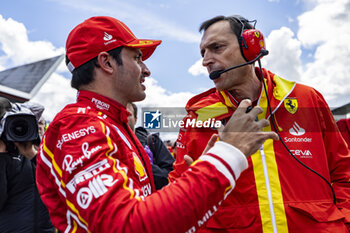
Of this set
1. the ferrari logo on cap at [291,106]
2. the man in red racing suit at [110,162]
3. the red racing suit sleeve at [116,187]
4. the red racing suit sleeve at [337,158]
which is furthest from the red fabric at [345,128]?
the red racing suit sleeve at [116,187]

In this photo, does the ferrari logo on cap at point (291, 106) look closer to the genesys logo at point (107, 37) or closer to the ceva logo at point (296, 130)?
the ceva logo at point (296, 130)

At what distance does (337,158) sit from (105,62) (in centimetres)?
153

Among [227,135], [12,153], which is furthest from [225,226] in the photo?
[12,153]

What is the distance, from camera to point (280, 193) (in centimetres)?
169

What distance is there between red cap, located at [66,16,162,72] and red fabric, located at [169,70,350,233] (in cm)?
74

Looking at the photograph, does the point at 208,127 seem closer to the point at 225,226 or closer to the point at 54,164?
the point at 225,226

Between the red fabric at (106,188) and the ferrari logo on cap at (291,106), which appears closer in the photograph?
the red fabric at (106,188)

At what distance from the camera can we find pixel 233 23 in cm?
218

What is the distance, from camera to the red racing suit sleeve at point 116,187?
3.04 feet

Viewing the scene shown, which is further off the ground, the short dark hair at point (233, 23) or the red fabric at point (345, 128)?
the short dark hair at point (233, 23)

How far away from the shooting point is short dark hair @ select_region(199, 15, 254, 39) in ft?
7.09

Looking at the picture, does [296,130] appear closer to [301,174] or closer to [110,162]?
[301,174]

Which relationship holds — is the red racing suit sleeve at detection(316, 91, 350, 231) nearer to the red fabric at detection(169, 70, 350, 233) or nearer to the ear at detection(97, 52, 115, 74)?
the red fabric at detection(169, 70, 350, 233)

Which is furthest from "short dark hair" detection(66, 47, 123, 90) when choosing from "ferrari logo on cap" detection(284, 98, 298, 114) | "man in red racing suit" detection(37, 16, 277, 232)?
"ferrari logo on cap" detection(284, 98, 298, 114)
